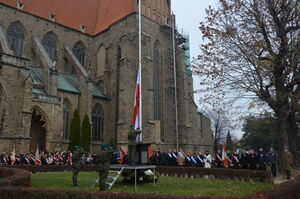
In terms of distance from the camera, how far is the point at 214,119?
53719mm

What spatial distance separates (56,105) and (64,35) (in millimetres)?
12214

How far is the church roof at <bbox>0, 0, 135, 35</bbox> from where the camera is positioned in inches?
1188

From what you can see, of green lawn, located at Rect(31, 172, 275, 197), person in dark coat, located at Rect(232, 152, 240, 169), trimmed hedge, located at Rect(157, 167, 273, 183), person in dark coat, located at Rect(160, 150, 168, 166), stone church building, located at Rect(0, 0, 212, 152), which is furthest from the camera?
stone church building, located at Rect(0, 0, 212, 152)

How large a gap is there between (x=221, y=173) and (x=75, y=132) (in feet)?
49.3

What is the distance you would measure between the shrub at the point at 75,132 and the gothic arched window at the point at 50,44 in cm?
952

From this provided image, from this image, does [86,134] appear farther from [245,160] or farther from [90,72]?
[245,160]

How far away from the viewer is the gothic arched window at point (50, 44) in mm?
30141

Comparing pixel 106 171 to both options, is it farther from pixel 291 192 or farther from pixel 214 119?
pixel 214 119

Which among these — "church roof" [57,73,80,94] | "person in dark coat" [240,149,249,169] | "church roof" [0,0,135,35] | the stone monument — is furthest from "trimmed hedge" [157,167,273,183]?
"church roof" [0,0,135,35]

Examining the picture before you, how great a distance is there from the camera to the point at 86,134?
25031 millimetres

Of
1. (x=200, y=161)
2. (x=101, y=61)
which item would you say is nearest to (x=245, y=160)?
(x=200, y=161)

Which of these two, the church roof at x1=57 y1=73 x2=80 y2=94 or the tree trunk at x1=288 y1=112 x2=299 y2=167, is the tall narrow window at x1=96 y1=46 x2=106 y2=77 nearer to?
the church roof at x1=57 y1=73 x2=80 y2=94

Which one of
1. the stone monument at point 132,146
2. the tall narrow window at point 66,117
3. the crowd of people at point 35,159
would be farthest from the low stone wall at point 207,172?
the tall narrow window at point 66,117

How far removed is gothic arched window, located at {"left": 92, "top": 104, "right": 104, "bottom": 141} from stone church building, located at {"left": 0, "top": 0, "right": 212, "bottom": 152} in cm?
11
